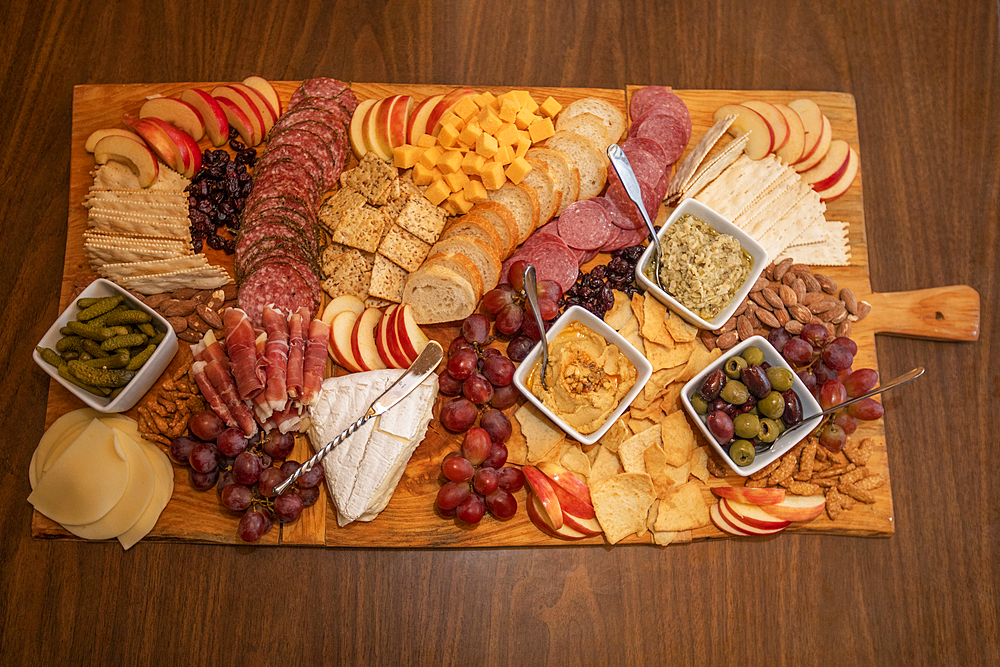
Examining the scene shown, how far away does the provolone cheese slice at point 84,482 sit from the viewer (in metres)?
2.05

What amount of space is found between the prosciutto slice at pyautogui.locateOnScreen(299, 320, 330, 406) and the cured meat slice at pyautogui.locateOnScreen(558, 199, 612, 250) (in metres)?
0.93

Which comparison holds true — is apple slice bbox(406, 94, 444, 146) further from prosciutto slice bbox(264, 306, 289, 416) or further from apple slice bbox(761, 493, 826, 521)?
apple slice bbox(761, 493, 826, 521)

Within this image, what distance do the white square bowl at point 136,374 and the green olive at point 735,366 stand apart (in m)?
1.89

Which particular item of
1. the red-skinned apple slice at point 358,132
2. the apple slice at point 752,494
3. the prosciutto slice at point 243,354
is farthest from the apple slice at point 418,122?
the apple slice at point 752,494

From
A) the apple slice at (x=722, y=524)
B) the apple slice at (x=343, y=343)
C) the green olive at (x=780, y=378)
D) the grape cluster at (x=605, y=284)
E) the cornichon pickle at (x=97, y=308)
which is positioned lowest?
the apple slice at (x=722, y=524)

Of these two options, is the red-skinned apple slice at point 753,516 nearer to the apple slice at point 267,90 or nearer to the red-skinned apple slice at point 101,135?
the apple slice at point 267,90

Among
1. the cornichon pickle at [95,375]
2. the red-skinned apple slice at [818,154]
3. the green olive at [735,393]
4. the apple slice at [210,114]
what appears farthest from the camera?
the red-skinned apple slice at [818,154]

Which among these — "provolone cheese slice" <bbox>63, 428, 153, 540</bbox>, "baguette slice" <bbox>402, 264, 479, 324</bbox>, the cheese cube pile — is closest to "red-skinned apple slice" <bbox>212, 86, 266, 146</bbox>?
the cheese cube pile

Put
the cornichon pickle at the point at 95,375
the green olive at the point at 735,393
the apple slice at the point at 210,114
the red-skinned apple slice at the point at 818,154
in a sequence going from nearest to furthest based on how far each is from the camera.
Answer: the cornichon pickle at the point at 95,375 < the green olive at the point at 735,393 < the apple slice at the point at 210,114 < the red-skinned apple slice at the point at 818,154

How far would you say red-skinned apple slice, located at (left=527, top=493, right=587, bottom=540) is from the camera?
6.98 feet

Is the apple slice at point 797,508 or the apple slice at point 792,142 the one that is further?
the apple slice at point 792,142

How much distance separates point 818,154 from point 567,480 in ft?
5.36

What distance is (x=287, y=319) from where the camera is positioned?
2.19 metres

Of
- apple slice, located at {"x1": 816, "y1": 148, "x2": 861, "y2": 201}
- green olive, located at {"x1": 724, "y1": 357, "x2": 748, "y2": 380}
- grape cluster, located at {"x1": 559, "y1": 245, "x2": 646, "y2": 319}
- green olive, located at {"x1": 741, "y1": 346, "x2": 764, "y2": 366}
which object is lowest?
green olive, located at {"x1": 724, "y1": 357, "x2": 748, "y2": 380}
